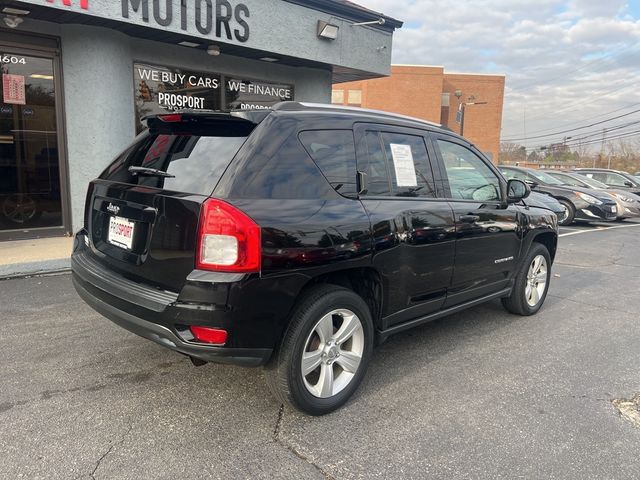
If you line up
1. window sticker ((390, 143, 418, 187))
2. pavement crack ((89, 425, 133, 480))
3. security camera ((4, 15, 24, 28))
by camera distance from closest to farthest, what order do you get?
pavement crack ((89, 425, 133, 480)), window sticker ((390, 143, 418, 187)), security camera ((4, 15, 24, 28))

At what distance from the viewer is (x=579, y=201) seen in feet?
43.8

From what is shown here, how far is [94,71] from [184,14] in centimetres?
162

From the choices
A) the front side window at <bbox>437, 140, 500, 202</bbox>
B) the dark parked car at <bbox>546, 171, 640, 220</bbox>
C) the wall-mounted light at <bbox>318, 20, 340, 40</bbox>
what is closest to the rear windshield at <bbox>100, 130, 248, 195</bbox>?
the front side window at <bbox>437, 140, 500, 202</bbox>

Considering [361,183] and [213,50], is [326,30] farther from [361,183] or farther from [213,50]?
[361,183]

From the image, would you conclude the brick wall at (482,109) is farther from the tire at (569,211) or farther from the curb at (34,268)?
the curb at (34,268)

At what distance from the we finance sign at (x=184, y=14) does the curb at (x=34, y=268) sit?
331cm

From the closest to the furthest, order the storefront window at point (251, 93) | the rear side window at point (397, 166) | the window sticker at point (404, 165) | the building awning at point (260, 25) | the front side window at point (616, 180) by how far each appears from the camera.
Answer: the rear side window at point (397, 166) < the window sticker at point (404, 165) < the building awning at point (260, 25) < the storefront window at point (251, 93) < the front side window at point (616, 180)

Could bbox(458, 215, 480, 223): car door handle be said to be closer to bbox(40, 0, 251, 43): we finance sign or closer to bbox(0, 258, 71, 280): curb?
bbox(0, 258, 71, 280): curb

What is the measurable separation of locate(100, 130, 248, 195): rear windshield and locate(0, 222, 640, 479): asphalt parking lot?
138cm

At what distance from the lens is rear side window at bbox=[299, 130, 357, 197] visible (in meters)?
3.01

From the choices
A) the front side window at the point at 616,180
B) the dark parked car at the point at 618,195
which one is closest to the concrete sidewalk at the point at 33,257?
the dark parked car at the point at 618,195

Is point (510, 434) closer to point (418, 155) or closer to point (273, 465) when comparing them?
point (273, 465)

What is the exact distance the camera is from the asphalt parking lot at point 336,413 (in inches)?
100.0

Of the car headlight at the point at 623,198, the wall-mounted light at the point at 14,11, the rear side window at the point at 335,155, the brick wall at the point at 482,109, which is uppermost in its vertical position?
the brick wall at the point at 482,109
